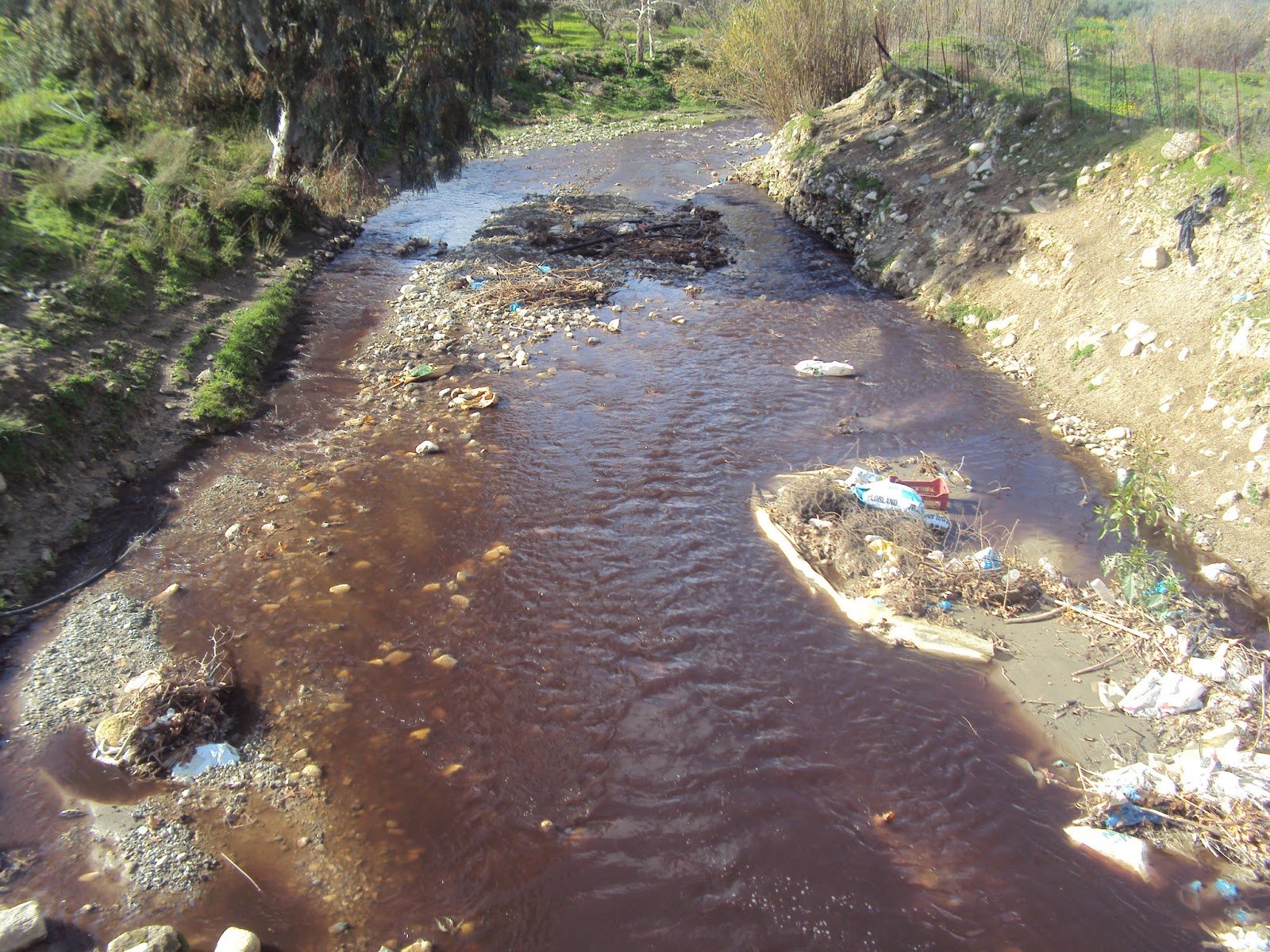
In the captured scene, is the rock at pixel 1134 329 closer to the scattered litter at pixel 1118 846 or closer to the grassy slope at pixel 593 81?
the scattered litter at pixel 1118 846

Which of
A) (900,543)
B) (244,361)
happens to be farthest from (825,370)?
(244,361)

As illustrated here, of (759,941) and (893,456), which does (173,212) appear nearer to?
(893,456)

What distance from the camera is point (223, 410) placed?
9.53m

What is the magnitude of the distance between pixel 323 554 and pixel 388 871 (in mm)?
3539

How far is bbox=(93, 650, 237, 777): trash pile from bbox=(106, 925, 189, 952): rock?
123cm

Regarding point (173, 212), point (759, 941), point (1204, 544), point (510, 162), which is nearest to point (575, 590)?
→ point (759, 941)

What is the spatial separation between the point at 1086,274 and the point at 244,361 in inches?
496

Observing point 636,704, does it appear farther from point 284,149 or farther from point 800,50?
point 800,50

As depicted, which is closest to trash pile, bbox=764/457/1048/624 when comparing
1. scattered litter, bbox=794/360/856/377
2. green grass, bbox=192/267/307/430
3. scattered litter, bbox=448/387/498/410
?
scattered litter, bbox=794/360/856/377

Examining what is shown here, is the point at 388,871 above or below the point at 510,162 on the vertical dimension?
below

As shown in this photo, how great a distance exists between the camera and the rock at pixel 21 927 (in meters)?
4.05

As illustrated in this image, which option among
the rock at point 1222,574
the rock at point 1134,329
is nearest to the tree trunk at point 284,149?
the rock at point 1134,329

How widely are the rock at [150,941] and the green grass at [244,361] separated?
6.63 m

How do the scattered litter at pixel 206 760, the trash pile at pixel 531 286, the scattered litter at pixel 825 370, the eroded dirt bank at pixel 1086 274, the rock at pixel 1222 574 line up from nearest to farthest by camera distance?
the scattered litter at pixel 206 760, the rock at pixel 1222 574, the eroded dirt bank at pixel 1086 274, the scattered litter at pixel 825 370, the trash pile at pixel 531 286
